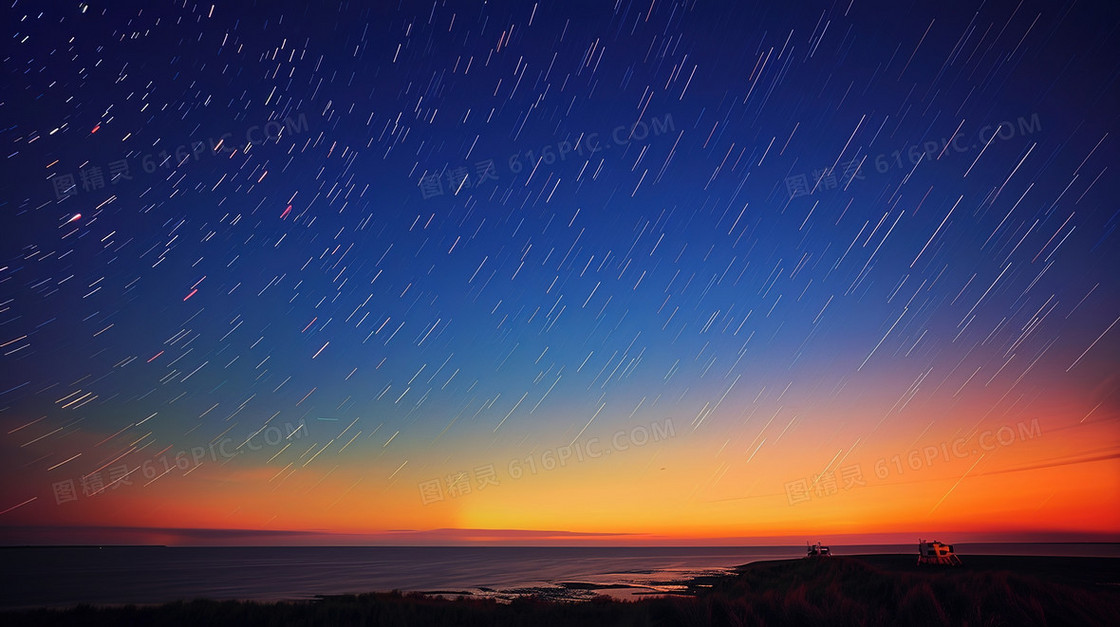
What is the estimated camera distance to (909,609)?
33.4ft

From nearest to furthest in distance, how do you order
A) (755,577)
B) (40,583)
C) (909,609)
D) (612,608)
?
(909,609) < (612,608) < (755,577) < (40,583)

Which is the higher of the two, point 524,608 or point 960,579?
point 960,579

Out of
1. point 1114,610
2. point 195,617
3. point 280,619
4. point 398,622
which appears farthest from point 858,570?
point 195,617

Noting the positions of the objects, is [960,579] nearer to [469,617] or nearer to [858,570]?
[858,570]

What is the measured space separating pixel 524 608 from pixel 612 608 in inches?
113

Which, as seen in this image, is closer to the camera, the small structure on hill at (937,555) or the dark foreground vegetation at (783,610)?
the dark foreground vegetation at (783,610)

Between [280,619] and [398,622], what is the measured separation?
378 cm

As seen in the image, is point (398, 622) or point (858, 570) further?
point (858, 570)

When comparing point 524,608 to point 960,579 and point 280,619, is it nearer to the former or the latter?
point 280,619

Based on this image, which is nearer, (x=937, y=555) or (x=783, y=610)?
(x=783, y=610)

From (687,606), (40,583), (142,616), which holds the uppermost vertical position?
(687,606)

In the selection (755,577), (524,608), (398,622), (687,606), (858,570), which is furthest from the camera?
(755,577)

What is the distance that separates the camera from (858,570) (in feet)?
65.8

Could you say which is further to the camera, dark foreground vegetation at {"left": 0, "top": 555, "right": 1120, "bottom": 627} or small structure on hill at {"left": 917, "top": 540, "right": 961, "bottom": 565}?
small structure on hill at {"left": 917, "top": 540, "right": 961, "bottom": 565}
